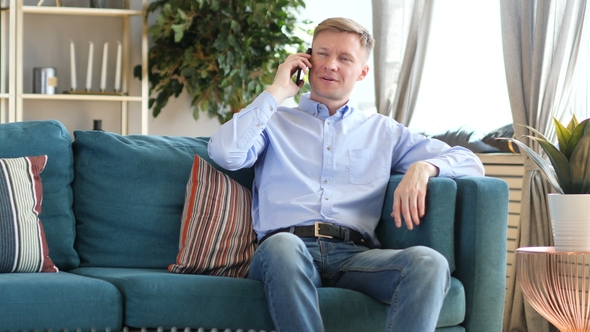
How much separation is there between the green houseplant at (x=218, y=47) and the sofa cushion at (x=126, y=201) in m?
1.88

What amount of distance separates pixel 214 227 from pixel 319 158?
→ 394 millimetres

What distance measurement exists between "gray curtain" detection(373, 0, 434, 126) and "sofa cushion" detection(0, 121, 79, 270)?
1.96m

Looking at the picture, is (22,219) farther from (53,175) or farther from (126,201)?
(126,201)

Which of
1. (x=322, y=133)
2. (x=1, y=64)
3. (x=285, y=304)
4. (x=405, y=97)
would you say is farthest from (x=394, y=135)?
(x=1, y=64)

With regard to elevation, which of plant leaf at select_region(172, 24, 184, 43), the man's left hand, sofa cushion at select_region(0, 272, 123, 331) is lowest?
sofa cushion at select_region(0, 272, 123, 331)

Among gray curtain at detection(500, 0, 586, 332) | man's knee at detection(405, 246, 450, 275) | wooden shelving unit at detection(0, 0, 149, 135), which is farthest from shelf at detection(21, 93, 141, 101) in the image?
man's knee at detection(405, 246, 450, 275)

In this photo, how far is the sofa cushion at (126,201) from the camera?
2.36 meters

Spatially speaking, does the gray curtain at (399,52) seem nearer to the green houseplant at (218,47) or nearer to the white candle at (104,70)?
the green houseplant at (218,47)

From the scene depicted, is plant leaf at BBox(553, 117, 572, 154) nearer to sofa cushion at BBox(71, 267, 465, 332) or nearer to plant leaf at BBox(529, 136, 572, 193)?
plant leaf at BBox(529, 136, 572, 193)

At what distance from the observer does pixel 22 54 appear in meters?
4.42

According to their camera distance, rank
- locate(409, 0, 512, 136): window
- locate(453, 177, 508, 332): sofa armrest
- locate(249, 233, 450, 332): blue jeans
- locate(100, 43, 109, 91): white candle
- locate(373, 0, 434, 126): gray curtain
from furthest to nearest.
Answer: locate(100, 43, 109, 91): white candle → locate(373, 0, 434, 126): gray curtain → locate(409, 0, 512, 136): window → locate(453, 177, 508, 332): sofa armrest → locate(249, 233, 450, 332): blue jeans

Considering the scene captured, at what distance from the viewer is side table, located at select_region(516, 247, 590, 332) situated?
220 centimetres

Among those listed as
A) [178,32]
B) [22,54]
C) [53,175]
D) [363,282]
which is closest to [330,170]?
[363,282]

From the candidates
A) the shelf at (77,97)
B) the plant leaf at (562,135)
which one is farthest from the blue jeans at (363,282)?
the shelf at (77,97)
